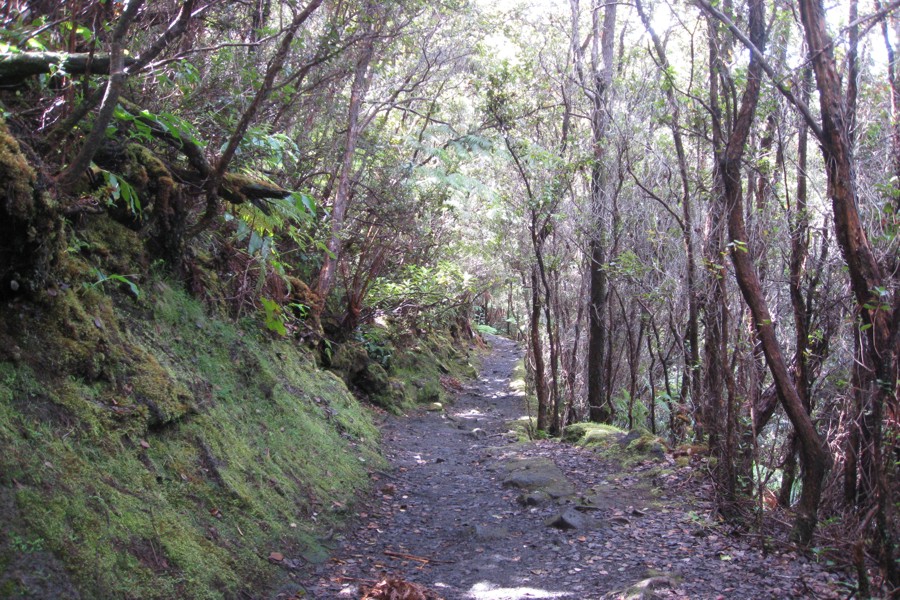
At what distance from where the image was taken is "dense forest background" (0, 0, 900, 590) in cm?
397

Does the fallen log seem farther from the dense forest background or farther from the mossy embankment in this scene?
the mossy embankment

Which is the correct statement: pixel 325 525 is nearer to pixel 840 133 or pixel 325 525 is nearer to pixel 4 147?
pixel 4 147

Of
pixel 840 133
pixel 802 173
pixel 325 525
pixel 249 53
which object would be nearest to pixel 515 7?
pixel 249 53

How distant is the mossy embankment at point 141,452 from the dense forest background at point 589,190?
23 cm

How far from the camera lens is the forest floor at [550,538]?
4.39m

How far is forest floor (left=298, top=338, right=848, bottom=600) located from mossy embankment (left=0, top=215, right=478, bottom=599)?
0.55 meters

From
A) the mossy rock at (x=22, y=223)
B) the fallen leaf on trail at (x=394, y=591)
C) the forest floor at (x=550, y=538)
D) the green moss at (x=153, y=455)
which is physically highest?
the mossy rock at (x=22, y=223)

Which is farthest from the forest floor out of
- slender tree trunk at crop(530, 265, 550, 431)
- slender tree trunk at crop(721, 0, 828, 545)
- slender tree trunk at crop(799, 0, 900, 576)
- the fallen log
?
the fallen log

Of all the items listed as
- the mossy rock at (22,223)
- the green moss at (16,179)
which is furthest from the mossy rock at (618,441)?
the green moss at (16,179)

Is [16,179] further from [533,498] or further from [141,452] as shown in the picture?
[533,498]

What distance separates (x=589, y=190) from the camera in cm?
1192

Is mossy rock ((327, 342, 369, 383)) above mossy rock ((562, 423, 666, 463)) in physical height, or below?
above

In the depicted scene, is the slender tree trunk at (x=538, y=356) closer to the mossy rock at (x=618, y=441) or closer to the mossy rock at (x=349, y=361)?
the mossy rock at (x=618, y=441)

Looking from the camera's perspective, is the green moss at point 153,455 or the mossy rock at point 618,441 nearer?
the green moss at point 153,455
